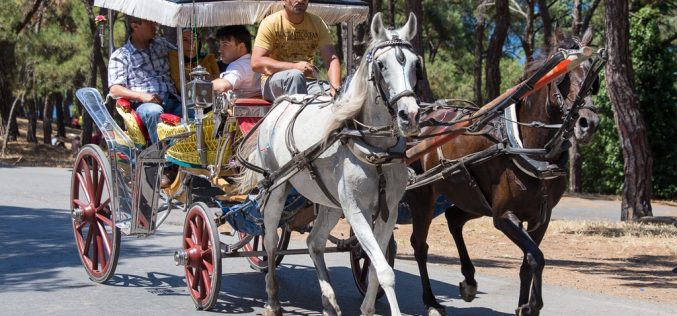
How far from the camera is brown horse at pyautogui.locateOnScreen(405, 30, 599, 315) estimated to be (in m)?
7.19

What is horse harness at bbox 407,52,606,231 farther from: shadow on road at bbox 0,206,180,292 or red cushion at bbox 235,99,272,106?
shadow on road at bbox 0,206,180,292

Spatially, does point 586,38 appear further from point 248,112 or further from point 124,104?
point 124,104

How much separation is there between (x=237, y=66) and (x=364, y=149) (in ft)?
8.32

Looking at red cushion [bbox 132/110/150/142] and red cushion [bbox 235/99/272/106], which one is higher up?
red cushion [bbox 235/99/272/106]

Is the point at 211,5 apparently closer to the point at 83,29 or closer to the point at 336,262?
A: the point at 336,262

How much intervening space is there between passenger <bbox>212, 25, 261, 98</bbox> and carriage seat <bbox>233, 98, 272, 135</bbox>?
0.28 m

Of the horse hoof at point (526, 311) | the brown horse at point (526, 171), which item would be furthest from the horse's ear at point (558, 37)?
the horse hoof at point (526, 311)

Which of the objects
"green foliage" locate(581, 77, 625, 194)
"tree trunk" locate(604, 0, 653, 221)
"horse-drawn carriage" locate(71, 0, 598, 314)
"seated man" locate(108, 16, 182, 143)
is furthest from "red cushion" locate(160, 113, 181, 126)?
"green foliage" locate(581, 77, 625, 194)

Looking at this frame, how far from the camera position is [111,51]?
30.5 feet

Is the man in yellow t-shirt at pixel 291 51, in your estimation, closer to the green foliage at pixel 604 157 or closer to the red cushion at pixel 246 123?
the red cushion at pixel 246 123

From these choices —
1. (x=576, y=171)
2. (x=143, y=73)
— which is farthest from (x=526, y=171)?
(x=576, y=171)

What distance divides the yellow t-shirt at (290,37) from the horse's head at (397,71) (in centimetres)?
168

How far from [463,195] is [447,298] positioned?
1388mm

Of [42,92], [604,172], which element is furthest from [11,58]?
[604,172]
